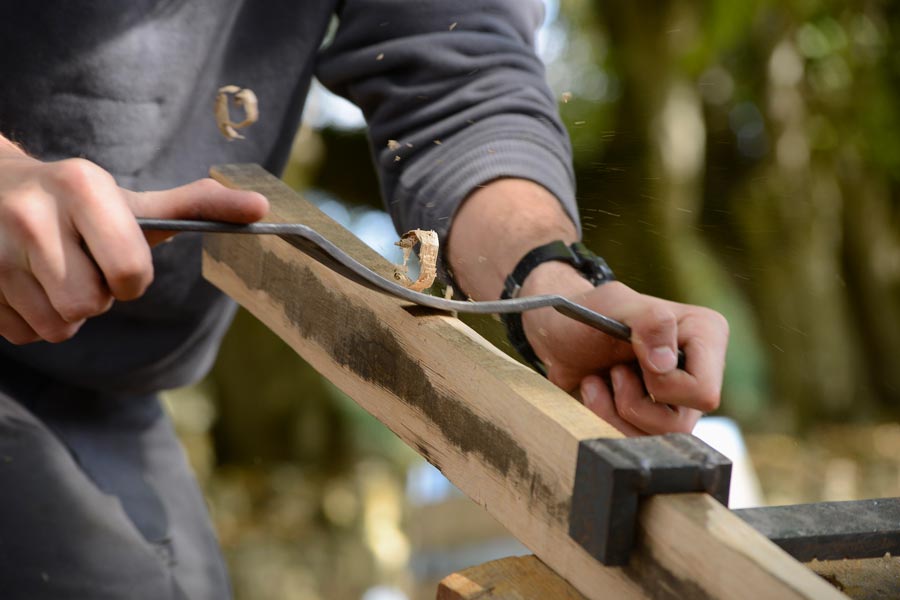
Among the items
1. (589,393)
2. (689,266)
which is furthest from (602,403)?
(689,266)

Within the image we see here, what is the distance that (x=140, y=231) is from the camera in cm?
77

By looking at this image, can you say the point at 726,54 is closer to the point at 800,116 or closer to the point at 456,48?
the point at 800,116

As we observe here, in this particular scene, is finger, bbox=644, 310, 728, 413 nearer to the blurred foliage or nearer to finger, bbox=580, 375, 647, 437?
finger, bbox=580, 375, 647, 437

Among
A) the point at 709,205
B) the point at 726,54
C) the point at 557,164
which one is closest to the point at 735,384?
the point at 709,205

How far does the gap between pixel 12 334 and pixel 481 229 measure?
541 millimetres

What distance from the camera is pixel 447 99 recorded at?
1308mm

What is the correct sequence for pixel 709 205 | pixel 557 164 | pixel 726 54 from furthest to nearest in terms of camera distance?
pixel 709 205 → pixel 726 54 → pixel 557 164

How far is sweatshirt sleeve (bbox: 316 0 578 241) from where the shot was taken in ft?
4.13

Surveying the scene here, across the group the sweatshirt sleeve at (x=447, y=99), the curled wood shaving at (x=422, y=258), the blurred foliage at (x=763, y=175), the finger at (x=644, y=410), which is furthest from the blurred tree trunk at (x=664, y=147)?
the curled wood shaving at (x=422, y=258)

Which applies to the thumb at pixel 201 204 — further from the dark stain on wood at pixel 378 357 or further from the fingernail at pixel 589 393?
the fingernail at pixel 589 393

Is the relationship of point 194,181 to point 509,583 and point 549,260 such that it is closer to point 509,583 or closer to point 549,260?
point 549,260

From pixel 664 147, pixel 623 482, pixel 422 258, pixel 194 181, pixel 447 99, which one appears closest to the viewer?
pixel 623 482

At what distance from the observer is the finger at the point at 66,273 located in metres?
0.76

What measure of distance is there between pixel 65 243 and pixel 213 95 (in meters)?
0.63
